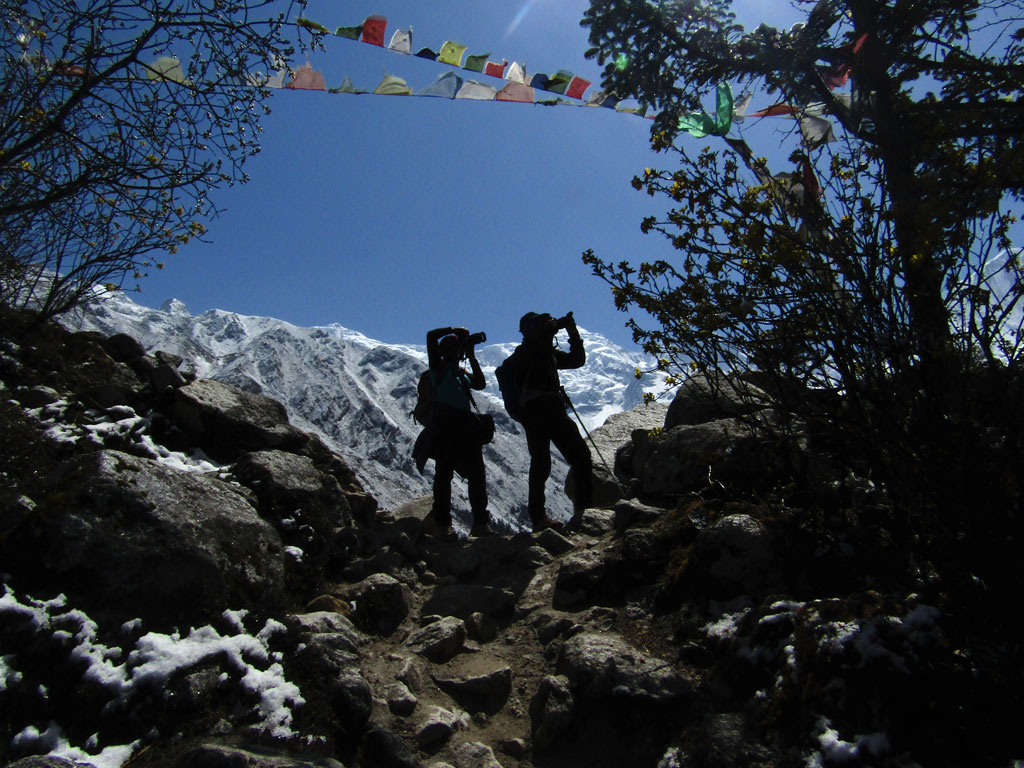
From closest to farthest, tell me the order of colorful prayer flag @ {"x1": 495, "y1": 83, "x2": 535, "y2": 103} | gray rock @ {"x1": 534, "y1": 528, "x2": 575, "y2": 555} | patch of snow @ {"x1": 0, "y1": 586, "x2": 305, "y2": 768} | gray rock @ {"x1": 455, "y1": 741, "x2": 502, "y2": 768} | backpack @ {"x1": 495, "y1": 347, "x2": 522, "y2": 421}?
1. patch of snow @ {"x1": 0, "y1": 586, "x2": 305, "y2": 768}
2. gray rock @ {"x1": 455, "y1": 741, "x2": 502, "y2": 768}
3. gray rock @ {"x1": 534, "y1": 528, "x2": 575, "y2": 555}
4. backpack @ {"x1": 495, "y1": 347, "x2": 522, "y2": 421}
5. colorful prayer flag @ {"x1": 495, "y1": 83, "x2": 535, "y2": 103}

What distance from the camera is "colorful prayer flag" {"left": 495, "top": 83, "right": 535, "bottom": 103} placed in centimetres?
881

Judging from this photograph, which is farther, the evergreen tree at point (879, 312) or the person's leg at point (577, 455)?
the person's leg at point (577, 455)

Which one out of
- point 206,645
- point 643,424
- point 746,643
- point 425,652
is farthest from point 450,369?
point 643,424

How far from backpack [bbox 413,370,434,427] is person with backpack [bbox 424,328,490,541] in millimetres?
70

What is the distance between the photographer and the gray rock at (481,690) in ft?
11.7

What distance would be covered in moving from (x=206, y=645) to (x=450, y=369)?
359 cm

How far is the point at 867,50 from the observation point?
6.25m

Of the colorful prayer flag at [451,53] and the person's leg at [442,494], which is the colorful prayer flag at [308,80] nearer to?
the colorful prayer flag at [451,53]

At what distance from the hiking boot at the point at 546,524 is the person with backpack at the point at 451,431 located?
20.2 inches

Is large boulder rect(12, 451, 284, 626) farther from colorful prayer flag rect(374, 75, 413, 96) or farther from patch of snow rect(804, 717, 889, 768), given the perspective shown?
colorful prayer flag rect(374, 75, 413, 96)

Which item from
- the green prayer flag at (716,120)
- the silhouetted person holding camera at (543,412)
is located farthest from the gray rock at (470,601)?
the green prayer flag at (716,120)

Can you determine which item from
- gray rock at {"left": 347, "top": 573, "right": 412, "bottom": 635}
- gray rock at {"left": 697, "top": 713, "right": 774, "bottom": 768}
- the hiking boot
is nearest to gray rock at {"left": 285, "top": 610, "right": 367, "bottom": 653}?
gray rock at {"left": 347, "top": 573, "right": 412, "bottom": 635}

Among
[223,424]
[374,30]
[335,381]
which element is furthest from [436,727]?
[335,381]

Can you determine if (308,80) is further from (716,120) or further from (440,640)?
(440,640)
